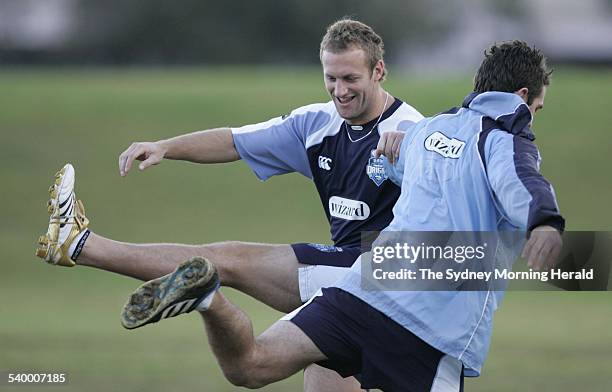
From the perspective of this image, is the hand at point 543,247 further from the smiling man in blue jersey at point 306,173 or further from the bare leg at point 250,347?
the smiling man in blue jersey at point 306,173

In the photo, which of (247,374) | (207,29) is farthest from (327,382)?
(207,29)

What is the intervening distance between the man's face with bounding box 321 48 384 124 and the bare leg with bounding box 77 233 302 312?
2.92 ft

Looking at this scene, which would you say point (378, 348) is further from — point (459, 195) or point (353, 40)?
point (353, 40)

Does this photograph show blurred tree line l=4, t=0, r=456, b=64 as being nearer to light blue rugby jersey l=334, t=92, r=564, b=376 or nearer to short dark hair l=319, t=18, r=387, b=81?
short dark hair l=319, t=18, r=387, b=81

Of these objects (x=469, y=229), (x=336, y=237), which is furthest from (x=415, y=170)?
(x=336, y=237)

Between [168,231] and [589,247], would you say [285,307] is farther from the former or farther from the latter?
[168,231]

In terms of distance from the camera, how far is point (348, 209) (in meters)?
6.95

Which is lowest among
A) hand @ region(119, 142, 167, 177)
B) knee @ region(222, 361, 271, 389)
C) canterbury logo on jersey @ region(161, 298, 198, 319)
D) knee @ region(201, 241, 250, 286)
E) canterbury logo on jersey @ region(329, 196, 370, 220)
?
knee @ region(222, 361, 271, 389)

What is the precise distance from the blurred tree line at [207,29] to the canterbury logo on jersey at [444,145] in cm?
3839

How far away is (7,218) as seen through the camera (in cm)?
2191

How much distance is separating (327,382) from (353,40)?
6.82 ft

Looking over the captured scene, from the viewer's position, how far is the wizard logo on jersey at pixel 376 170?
676cm

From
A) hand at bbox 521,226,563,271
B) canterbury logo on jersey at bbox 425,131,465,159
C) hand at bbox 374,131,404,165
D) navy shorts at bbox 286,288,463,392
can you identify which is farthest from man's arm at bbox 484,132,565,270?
navy shorts at bbox 286,288,463,392

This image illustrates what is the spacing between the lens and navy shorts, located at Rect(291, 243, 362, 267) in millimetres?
6730
